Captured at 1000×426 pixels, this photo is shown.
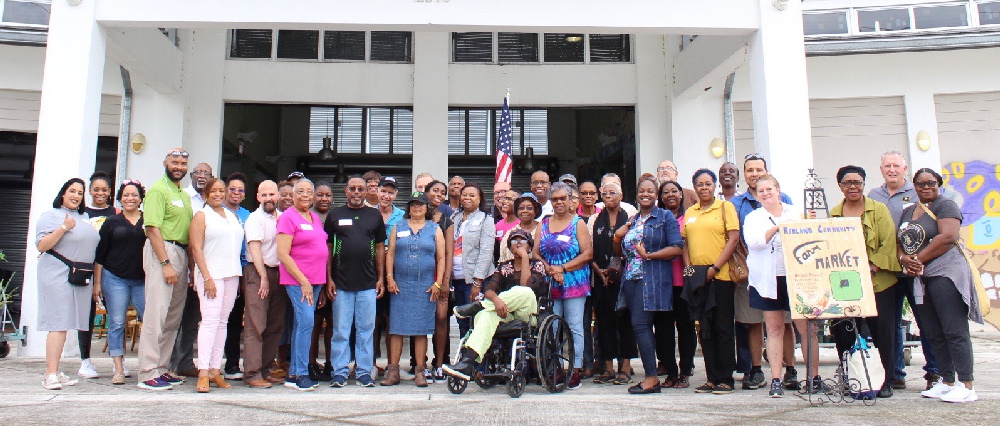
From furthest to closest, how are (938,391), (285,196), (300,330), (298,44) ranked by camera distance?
(298,44) < (285,196) < (300,330) < (938,391)

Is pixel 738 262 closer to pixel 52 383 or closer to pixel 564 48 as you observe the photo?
pixel 52 383

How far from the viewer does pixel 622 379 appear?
6207mm

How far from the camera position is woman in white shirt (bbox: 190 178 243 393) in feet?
18.5

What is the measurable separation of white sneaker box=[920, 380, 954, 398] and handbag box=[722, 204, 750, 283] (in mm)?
1503

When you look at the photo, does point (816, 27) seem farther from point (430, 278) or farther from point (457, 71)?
point (430, 278)

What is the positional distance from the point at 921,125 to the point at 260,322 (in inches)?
389

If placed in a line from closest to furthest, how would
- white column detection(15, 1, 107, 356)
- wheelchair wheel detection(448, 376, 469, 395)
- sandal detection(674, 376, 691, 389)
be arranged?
wheelchair wheel detection(448, 376, 469, 395) → sandal detection(674, 376, 691, 389) → white column detection(15, 1, 107, 356)

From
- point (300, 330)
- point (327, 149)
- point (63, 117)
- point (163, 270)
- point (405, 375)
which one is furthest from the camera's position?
point (327, 149)

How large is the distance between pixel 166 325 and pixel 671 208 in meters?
4.24

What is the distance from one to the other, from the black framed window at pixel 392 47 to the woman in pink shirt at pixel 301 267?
20.2 feet

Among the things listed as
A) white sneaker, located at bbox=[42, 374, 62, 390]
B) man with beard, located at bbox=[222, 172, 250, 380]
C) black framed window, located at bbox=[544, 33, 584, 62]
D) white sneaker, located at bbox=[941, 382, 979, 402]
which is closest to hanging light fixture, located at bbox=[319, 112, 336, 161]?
black framed window, located at bbox=[544, 33, 584, 62]

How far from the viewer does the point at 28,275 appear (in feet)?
25.4

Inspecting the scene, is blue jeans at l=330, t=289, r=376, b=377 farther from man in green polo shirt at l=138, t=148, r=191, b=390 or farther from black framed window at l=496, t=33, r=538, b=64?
black framed window at l=496, t=33, r=538, b=64

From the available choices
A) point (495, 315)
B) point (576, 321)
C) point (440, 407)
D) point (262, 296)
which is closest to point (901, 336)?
point (576, 321)
